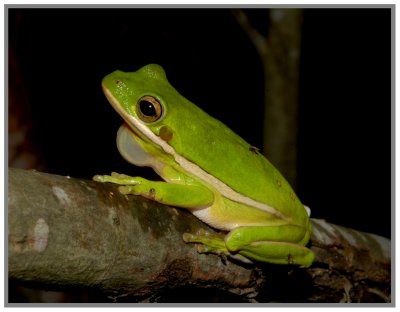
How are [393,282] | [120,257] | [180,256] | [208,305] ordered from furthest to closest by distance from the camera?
1. [393,282]
2. [208,305]
3. [180,256]
4. [120,257]

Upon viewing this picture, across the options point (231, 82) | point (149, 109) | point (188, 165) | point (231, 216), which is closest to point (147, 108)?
point (149, 109)

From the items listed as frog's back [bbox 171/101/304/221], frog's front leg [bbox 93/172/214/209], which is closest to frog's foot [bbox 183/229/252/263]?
frog's front leg [bbox 93/172/214/209]

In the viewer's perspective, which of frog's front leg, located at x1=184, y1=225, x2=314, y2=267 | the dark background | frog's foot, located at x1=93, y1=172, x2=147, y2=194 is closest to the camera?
frog's foot, located at x1=93, y1=172, x2=147, y2=194

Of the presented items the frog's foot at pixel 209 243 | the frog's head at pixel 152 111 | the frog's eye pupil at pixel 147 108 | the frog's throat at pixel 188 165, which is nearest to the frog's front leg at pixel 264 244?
the frog's foot at pixel 209 243

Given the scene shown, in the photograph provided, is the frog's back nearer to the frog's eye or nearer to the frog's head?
the frog's head

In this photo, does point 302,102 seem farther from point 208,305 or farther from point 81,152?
point 208,305

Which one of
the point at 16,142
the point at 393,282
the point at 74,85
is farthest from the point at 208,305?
the point at 74,85
